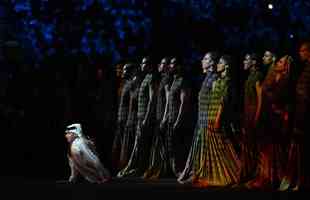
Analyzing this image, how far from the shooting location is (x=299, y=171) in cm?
1152

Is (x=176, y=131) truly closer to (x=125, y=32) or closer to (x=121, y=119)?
(x=121, y=119)

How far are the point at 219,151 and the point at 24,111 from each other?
4.05 meters

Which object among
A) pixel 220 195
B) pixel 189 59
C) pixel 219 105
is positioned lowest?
pixel 220 195

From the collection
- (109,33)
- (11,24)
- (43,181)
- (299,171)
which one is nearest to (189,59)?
(109,33)

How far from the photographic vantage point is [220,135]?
12.8 m

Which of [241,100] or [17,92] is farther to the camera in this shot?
[17,92]

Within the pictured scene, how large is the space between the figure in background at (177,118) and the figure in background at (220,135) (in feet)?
3.77

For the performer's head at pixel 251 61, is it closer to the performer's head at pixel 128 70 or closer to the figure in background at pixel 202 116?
the figure in background at pixel 202 116

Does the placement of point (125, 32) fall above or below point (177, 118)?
above

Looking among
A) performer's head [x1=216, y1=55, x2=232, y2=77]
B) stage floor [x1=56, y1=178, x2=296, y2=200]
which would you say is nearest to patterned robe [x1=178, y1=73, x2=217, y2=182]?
performer's head [x1=216, y1=55, x2=232, y2=77]

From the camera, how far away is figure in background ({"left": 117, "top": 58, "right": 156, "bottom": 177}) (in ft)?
Answer: 48.3

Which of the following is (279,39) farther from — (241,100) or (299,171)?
(299,171)

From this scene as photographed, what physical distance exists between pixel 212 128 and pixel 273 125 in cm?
111

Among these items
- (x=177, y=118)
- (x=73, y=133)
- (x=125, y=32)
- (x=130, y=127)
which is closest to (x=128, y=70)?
(x=130, y=127)
